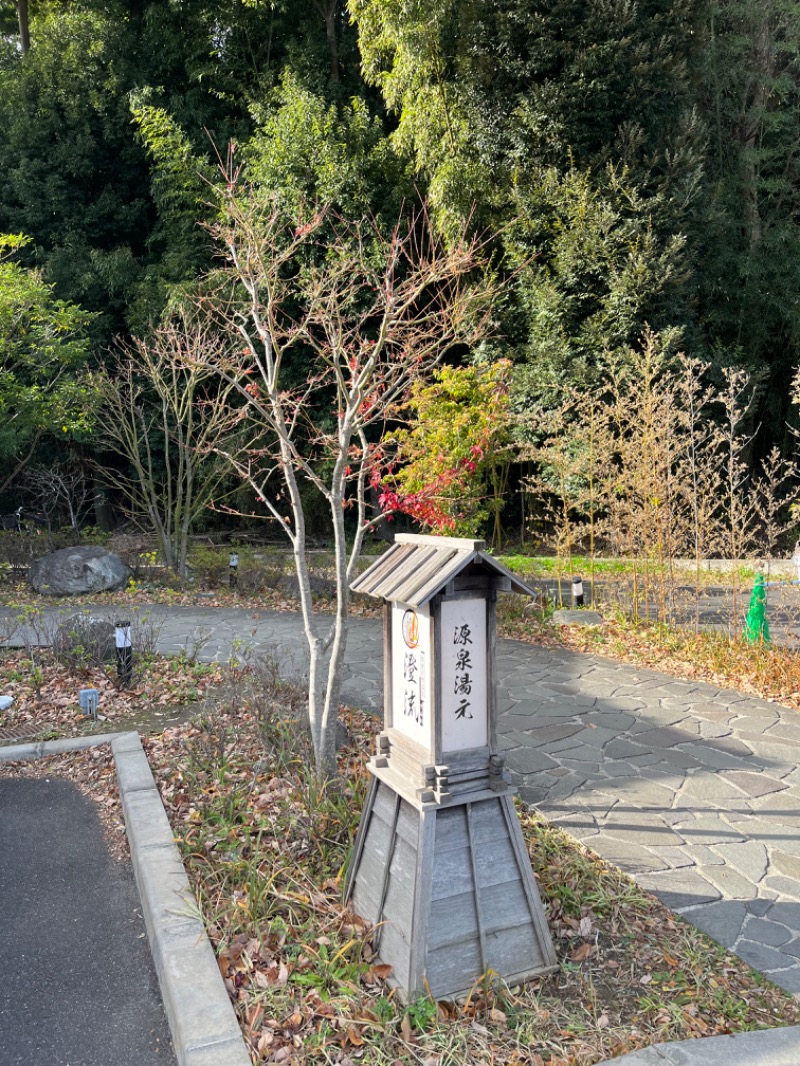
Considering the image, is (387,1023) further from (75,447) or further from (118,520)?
(118,520)

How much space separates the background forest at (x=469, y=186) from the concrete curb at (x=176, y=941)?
6519 mm

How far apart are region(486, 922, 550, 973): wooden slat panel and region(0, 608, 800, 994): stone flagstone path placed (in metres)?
0.93

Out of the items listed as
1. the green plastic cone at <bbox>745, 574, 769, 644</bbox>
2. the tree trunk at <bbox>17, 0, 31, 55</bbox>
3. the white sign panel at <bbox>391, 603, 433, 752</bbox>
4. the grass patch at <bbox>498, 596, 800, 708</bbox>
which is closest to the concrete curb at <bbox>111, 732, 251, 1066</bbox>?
the white sign panel at <bbox>391, 603, 433, 752</bbox>

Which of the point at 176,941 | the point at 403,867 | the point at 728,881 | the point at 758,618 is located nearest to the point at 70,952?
the point at 176,941

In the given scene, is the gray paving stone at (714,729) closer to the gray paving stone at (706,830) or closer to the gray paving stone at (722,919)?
the gray paving stone at (706,830)

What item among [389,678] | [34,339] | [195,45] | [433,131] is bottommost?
[389,678]

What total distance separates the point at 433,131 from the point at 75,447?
10.7 m

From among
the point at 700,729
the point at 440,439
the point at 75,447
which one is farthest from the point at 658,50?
the point at 75,447

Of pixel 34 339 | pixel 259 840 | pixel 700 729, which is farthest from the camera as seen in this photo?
pixel 34 339

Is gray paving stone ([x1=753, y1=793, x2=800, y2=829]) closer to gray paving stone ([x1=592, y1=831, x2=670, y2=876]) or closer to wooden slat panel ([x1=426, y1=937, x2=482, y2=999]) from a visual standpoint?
gray paving stone ([x1=592, y1=831, x2=670, y2=876])

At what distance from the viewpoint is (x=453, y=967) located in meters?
2.80

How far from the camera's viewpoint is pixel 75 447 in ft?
59.8

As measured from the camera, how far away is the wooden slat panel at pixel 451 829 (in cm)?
285

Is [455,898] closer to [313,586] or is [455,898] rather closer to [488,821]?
[488,821]
